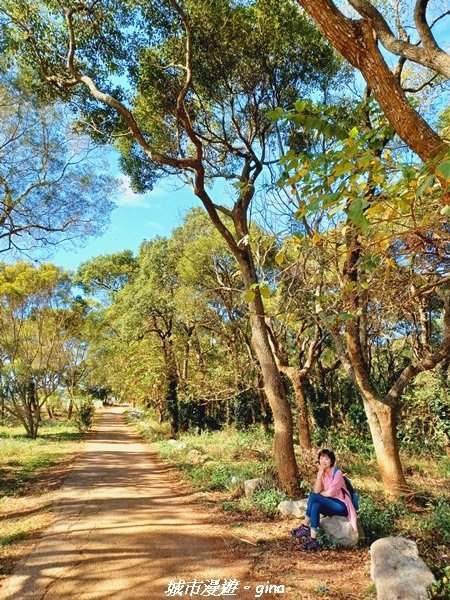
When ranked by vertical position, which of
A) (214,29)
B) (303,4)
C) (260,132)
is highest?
(214,29)

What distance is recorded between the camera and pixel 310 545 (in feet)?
15.7

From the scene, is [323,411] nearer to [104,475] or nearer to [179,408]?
[179,408]

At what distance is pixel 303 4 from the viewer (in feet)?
8.94

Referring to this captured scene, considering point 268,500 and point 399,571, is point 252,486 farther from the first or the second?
point 399,571

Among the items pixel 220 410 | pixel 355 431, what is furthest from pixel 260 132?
pixel 220 410

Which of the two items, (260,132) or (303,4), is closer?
(303,4)

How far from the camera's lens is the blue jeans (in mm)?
4938

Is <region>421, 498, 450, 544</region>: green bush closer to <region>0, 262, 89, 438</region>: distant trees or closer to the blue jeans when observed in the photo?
the blue jeans

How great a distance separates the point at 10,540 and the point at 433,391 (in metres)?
12.3

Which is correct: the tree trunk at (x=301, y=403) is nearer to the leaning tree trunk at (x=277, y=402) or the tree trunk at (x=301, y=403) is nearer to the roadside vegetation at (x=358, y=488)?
the roadside vegetation at (x=358, y=488)

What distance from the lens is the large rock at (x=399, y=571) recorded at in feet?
11.2

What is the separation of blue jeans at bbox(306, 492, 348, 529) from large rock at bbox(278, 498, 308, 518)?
0.99 metres

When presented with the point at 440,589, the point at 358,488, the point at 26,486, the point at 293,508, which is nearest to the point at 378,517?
the point at 293,508

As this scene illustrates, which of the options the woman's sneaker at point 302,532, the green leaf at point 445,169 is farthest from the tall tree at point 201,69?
the green leaf at point 445,169
